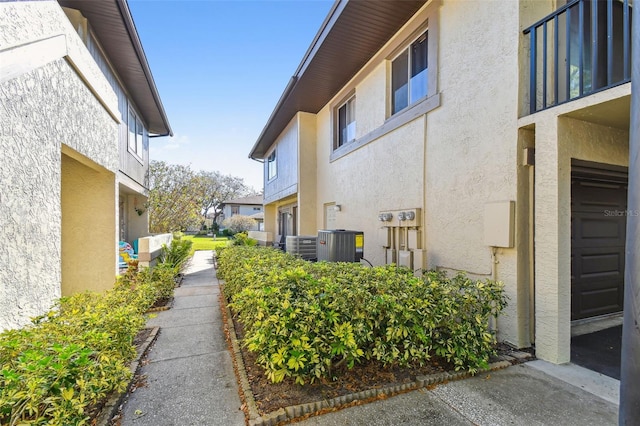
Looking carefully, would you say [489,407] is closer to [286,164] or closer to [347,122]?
[347,122]

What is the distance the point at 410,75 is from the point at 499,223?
13.0 ft

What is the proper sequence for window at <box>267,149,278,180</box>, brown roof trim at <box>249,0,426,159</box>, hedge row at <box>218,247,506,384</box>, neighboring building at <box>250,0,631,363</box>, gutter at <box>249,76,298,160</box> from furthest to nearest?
window at <box>267,149,278,180</box> → gutter at <box>249,76,298,160</box> → brown roof trim at <box>249,0,426,159</box> → neighboring building at <box>250,0,631,363</box> → hedge row at <box>218,247,506,384</box>

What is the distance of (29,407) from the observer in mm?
1813

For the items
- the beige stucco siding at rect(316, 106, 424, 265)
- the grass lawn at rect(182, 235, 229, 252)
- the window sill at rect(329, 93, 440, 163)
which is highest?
the window sill at rect(329, 93, 440, 163)

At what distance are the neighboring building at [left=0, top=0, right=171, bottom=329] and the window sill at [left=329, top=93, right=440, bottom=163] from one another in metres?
5.63

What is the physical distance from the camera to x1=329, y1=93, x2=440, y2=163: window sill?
548cm

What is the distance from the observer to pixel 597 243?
5117 millimetres

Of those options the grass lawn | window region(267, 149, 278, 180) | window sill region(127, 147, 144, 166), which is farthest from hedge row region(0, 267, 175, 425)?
window region(267, 149, 278, 180)

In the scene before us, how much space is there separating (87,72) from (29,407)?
16.1 ft

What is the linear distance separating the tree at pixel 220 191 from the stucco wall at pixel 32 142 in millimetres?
40018

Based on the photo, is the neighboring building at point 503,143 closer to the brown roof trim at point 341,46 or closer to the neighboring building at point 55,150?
the brown roof trim at point 341,46

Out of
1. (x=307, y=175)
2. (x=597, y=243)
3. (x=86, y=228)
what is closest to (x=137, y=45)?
(x=86, y=228)

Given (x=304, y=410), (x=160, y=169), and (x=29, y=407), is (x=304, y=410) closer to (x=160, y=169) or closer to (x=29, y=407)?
(x=29, y=407)

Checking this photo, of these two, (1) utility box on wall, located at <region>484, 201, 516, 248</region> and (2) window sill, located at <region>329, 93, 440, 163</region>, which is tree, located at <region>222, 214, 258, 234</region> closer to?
(2) window sill, located at <region>329, 93, 440, 163</region>
